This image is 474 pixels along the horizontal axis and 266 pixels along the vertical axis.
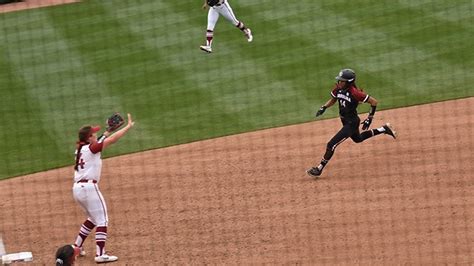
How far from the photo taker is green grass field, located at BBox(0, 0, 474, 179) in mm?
17047

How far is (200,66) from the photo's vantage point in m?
19.4

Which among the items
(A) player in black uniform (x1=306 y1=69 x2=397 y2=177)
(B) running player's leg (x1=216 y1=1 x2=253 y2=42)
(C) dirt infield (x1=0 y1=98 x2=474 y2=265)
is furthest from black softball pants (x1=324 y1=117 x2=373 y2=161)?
A: (B) running player's leg (x1=216 y1=1 x2=253 y2=42)

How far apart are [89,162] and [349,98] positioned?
395 cm

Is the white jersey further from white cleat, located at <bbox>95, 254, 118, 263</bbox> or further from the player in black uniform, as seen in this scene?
the player in black uniform

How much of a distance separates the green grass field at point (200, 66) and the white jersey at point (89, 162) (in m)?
3.84

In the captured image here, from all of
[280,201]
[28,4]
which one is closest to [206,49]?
[28,4]

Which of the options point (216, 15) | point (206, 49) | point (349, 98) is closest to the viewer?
point (349, 98)

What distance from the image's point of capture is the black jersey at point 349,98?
13.9 meters

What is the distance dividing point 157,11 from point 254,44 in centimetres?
337

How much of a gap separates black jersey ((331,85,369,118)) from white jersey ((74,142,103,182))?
3.75 m

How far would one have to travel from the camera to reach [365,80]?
708 inches

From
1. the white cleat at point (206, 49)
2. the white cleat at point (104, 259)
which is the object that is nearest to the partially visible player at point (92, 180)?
the white cleat at point (104, 259)

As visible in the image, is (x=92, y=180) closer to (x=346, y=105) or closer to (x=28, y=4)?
(x=346, y=105)

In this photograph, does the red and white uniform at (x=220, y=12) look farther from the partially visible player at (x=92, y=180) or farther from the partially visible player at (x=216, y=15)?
the partially visible player at (x=92, y=180)
